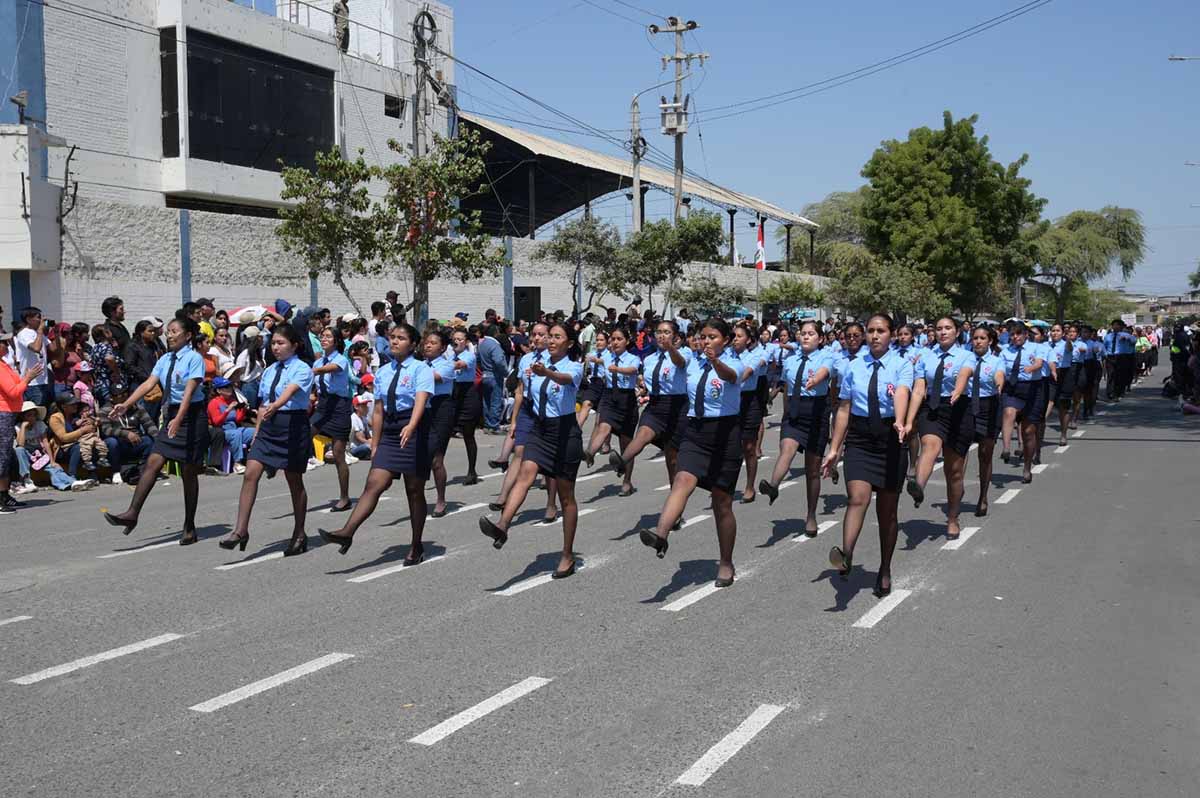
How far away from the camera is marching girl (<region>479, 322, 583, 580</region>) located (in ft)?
27.6

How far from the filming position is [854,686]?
588cm

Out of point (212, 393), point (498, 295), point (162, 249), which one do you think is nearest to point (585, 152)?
point (498, 295)

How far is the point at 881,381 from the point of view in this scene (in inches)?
308

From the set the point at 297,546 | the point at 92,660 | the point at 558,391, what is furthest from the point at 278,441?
the point at 92,660

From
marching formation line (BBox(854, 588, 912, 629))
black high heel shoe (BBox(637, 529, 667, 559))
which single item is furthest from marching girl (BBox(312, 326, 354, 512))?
marching formation line (BBox(854, 588, 912, 629))

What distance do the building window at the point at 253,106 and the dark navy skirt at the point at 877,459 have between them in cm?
2227

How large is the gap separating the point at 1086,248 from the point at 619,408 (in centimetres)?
6541

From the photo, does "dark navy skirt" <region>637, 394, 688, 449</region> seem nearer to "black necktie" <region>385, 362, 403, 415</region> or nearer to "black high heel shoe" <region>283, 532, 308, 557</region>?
"black necktie" <region>385, 362, 403, 415</region>

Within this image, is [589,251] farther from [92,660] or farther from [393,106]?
[92,660]

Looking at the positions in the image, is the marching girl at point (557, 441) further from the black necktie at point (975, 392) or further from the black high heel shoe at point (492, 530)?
the black necktie at point (975, 392)

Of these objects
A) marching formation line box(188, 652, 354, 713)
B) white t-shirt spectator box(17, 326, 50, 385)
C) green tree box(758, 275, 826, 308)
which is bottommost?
marching formation line box(188, 652, 354, 713)

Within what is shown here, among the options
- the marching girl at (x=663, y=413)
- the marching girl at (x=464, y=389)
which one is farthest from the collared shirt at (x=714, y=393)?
the marching girl at (x=464, y=389)

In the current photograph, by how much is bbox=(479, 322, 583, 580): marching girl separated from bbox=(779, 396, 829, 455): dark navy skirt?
→ 3.09m

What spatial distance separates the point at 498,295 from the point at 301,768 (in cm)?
2582
